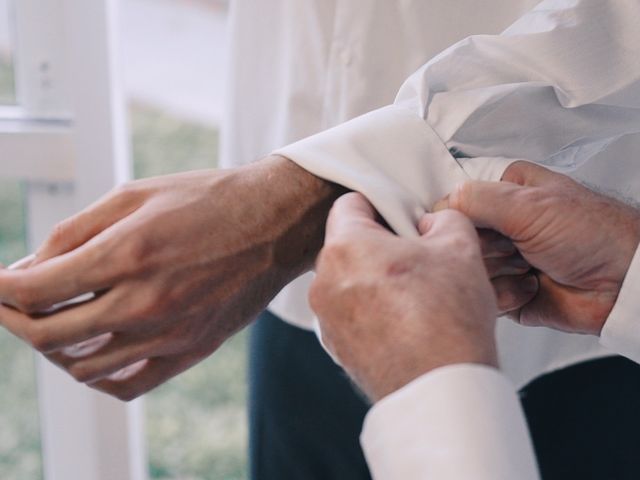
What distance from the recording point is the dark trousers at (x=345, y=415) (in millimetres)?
896

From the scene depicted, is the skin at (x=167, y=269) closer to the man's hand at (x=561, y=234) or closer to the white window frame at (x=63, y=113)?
the man's hand at (x=561, y=234)

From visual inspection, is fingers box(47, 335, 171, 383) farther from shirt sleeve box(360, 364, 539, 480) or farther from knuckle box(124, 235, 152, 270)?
shirt sleeve box(360, 364, 539, 480)

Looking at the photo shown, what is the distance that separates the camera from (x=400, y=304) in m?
0.48

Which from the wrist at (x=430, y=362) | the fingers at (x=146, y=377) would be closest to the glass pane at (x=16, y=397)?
the fingers at (x=146, y=377)

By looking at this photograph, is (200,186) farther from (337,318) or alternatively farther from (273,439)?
(273,439)

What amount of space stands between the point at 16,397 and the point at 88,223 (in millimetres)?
830

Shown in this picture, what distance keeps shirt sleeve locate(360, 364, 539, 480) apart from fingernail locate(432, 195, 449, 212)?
0.61 ft

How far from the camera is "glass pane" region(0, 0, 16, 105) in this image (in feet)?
3.88

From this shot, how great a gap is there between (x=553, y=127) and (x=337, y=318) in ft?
0.94

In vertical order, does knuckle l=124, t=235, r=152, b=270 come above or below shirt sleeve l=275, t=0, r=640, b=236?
below

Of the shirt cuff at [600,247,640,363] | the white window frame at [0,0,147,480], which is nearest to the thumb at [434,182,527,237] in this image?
the shirt cuff at [600,247,640,363]

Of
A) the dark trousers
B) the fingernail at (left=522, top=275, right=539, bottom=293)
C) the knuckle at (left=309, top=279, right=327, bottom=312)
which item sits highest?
the knuckle at (left=309, top=279, right=327, bottom=312)

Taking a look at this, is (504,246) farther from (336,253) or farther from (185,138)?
(185,138)

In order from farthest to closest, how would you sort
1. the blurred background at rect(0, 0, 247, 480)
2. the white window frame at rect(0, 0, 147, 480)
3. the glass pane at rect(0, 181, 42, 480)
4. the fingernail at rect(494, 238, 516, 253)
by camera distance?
the blurred background at rect(0, 0, 247, 480), the glass pane at rect(0, 181, 42, 480), the white window frame at rect(0, 0, 147, 480), the fingernail at rect(494, 238, 516, 253)
